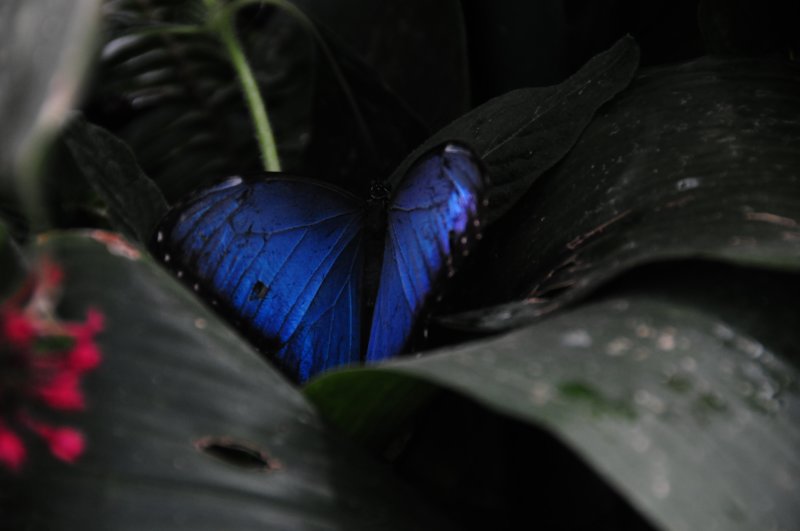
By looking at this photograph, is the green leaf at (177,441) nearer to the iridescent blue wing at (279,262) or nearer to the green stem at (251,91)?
the iridescent blue wing at (279,262)

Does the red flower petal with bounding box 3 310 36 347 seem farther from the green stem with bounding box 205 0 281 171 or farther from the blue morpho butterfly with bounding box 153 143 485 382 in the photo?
the green stem with bounding box 205 0 281 171

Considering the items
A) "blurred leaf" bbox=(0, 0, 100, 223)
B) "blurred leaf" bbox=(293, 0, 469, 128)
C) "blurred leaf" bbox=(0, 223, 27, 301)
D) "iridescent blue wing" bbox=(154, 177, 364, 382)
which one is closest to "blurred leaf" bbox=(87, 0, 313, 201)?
"blurred leaf" bbox=(293, 0, 469, 128)

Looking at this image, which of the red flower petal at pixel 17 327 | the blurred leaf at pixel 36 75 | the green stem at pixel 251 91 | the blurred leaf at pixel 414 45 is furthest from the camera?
the blurred leaf at pixel 414 45

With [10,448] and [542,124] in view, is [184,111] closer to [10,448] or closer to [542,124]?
[542,124]

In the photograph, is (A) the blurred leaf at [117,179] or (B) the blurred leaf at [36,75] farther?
(A) the blurred leaf at [117,179]

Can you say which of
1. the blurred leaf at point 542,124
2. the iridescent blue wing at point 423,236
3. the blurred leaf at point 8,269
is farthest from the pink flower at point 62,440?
the blurred leaf at point 542,124

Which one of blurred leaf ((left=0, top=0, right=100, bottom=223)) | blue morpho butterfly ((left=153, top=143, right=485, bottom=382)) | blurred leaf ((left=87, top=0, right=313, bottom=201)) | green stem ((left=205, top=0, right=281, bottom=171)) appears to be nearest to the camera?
blurred leaf ((left=0, top=0, right=100, bottom=223))
